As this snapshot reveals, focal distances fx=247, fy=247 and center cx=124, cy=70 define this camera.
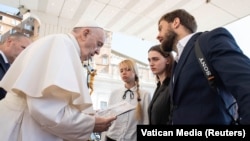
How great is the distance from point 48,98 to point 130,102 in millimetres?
1413

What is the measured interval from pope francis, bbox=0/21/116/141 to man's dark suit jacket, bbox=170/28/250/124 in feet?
1.32

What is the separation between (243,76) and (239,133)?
181 millimetres

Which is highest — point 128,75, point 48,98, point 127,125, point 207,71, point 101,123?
point 128,75

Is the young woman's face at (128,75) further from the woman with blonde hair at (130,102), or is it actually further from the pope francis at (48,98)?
the pope francis at (48,98)

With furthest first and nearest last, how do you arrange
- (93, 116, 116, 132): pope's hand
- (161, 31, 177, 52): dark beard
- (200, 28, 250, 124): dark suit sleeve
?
(161, 31, 177, 52): dark beard, (93, 116, 116, 132): pope's hand, (200, 28, 250, 124): dark suit sleeve

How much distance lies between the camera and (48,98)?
1103 millimetres

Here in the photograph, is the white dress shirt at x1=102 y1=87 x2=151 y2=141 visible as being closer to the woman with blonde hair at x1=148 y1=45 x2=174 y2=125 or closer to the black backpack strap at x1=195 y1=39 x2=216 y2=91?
the woman with blonde hair at x1=148 y1=45 x2=174 y2=125

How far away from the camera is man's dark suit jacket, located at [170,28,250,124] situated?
0.80m

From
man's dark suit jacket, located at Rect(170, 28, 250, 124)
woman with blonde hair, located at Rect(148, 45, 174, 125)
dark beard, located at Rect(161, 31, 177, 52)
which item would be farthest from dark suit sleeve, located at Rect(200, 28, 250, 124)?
woman with blonde hair, located at Rect(148, 45, 174, 125)

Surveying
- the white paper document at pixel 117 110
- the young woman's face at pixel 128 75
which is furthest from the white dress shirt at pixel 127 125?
the white paper document at pixel 117 110

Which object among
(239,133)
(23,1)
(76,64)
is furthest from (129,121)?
(23,1)

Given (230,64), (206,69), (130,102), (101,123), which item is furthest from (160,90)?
(230,64)

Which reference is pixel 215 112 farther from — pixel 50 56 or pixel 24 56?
pixel 24 56

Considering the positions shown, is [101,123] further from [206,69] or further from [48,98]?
[206,69]
